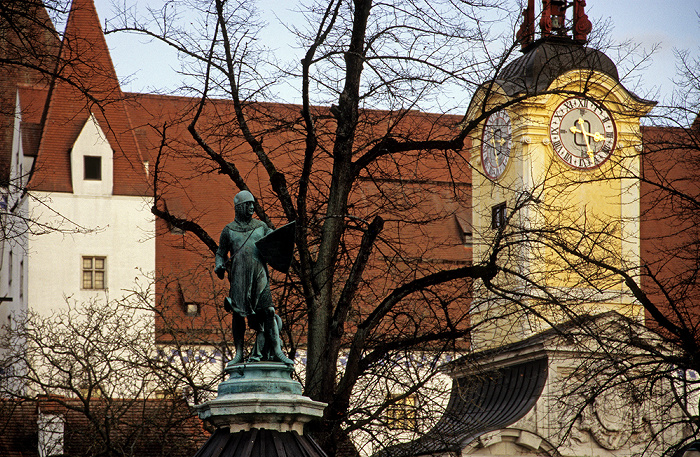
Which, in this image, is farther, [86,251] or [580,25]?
[86,251]

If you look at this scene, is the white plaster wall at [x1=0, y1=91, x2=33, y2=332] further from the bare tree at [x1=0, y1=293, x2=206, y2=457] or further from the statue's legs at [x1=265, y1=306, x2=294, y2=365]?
the statue's legs at [x1=265, y1=306, x2=294, y2=365]

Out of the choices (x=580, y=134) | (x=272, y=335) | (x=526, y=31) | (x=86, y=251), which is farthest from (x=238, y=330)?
(x=86, y=251)

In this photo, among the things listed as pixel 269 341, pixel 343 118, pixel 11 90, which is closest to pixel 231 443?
pixel 269 341

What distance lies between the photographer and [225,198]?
44.4 meters

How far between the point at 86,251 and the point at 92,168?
2974 mm

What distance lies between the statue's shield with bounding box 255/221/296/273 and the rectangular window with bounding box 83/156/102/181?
3418 cm

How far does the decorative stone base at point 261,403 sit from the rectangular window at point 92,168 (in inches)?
1360

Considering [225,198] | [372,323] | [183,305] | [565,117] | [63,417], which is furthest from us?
[225,198]

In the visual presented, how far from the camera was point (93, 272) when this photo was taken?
4272 cm

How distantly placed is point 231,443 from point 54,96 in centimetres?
3572

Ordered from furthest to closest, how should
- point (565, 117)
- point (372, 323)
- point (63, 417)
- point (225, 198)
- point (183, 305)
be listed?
1. point (225, 198)
2. point (183, 305)
3. point (565, 117)
4. point (63, 417)
5. point (372, 323)

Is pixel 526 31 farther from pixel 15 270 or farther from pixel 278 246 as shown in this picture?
pixel 15 270

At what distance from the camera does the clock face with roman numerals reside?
1318 inches

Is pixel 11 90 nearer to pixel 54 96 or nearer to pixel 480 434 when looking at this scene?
pixel 54 96
